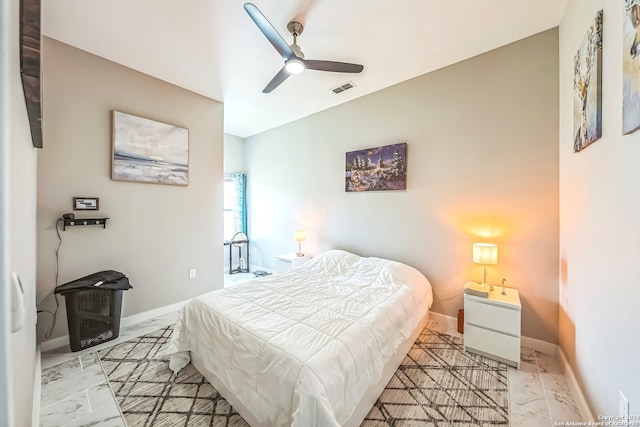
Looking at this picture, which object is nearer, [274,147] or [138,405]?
[138,405]

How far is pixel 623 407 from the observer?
1179 mm

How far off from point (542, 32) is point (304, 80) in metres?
2.42

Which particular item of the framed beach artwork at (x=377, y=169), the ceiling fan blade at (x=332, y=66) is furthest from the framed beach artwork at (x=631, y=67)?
the framed beach artwork at (x=377, y=169)

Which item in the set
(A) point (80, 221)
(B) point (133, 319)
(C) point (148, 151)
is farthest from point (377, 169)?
(B) point (133, 319)

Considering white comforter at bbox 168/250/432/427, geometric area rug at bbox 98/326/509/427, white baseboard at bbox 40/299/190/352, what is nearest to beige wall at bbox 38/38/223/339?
white baseboard at bbox 40/299/190/352

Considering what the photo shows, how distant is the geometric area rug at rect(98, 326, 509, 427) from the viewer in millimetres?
1605

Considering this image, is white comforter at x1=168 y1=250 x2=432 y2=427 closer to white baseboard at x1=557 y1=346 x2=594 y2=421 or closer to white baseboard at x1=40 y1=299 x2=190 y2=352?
white baseboard at x1=557 y1=346 x2=594 y2=421

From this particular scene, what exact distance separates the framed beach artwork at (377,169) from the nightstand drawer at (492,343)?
1.73m

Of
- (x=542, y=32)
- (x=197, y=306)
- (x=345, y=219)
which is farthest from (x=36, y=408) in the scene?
(x=542, y=32)

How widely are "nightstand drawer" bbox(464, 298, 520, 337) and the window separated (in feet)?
14.7

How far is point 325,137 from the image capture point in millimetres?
4023

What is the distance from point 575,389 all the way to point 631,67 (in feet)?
6.81

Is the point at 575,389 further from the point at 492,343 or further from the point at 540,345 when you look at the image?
the point at 540,345

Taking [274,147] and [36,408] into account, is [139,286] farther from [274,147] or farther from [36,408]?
[274,147]
